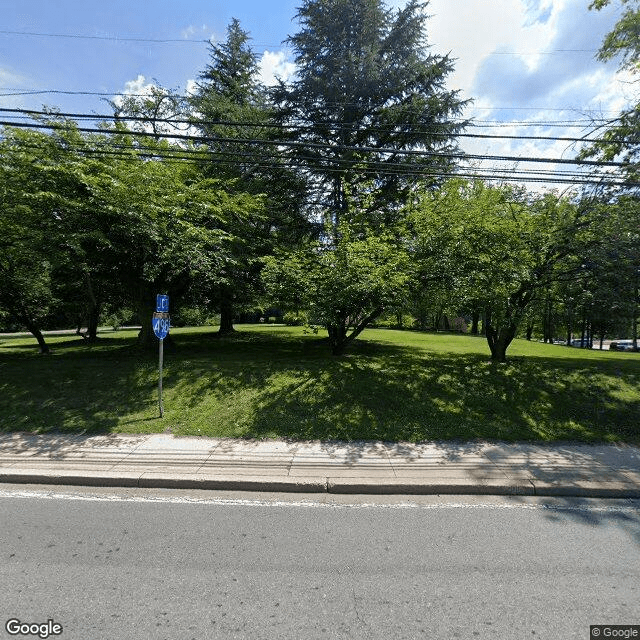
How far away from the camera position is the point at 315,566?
314 cm

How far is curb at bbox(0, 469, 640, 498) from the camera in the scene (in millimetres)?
4613

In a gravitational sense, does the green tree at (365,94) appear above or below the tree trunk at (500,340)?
above

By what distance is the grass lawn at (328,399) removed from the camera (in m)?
6.59

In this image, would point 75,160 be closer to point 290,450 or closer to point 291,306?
point 291,306

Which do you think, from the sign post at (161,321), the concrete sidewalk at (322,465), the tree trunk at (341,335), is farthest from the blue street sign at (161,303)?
the tree trunk at (341,335)

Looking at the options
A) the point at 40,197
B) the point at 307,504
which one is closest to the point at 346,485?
the point at 307,504

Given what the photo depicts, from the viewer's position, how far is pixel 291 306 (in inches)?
407

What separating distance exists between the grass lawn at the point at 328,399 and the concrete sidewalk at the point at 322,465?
456mm

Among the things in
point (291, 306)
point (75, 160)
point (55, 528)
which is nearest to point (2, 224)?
point (75, 160)

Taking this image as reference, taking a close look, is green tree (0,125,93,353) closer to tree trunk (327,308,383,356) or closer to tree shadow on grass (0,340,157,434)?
tree shadow on grass (0,340,157,434)

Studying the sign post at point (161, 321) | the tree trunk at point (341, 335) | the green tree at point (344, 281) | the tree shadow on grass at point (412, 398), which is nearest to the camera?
the tree shadow on grass at point (412, 398)

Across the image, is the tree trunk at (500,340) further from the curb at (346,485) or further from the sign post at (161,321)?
the sign post at (161,321)

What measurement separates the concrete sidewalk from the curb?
12 millimetres

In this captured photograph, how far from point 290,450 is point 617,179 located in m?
8.69
